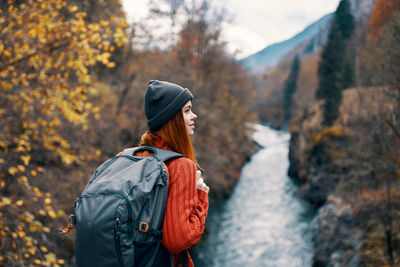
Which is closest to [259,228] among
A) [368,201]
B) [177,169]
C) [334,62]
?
[368,201]

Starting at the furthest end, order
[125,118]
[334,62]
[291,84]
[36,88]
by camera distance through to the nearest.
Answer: [291,84] → [334,62] → [125,118] → [36,88]

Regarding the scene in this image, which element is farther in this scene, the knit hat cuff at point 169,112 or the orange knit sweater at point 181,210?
the knit hat cuff at point 169,112

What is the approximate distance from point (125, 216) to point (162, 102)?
2.18 ft

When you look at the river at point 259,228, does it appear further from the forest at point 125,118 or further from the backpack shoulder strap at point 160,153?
the backpack shoulder strap at point 160,153

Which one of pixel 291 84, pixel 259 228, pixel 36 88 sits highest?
pixel 36 88

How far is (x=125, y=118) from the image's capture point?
1148 cm

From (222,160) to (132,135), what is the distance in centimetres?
772

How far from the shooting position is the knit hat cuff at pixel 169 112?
67.4 inches

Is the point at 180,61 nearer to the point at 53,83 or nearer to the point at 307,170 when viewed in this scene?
the point at 307,170

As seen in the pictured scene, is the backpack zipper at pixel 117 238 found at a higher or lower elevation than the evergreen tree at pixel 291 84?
higher

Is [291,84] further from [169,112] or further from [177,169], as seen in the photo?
[177,169]

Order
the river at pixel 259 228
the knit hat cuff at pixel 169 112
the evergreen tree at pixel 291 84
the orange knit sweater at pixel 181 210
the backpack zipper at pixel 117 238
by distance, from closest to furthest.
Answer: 1. the backpack zipper at pixel 117 238
2. the orange knit sweater at pixel 181 210
3. the knit hat cuff at pixel 169 112
4. the river at pixel 259 228
5. the evergreen tree at pixel 291 84

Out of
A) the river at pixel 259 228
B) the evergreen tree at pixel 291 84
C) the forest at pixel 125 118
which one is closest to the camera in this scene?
the forest at pixel 125 118

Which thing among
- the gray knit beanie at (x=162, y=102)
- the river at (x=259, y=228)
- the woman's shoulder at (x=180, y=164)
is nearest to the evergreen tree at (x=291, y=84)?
the river at (x=259, y=228)
